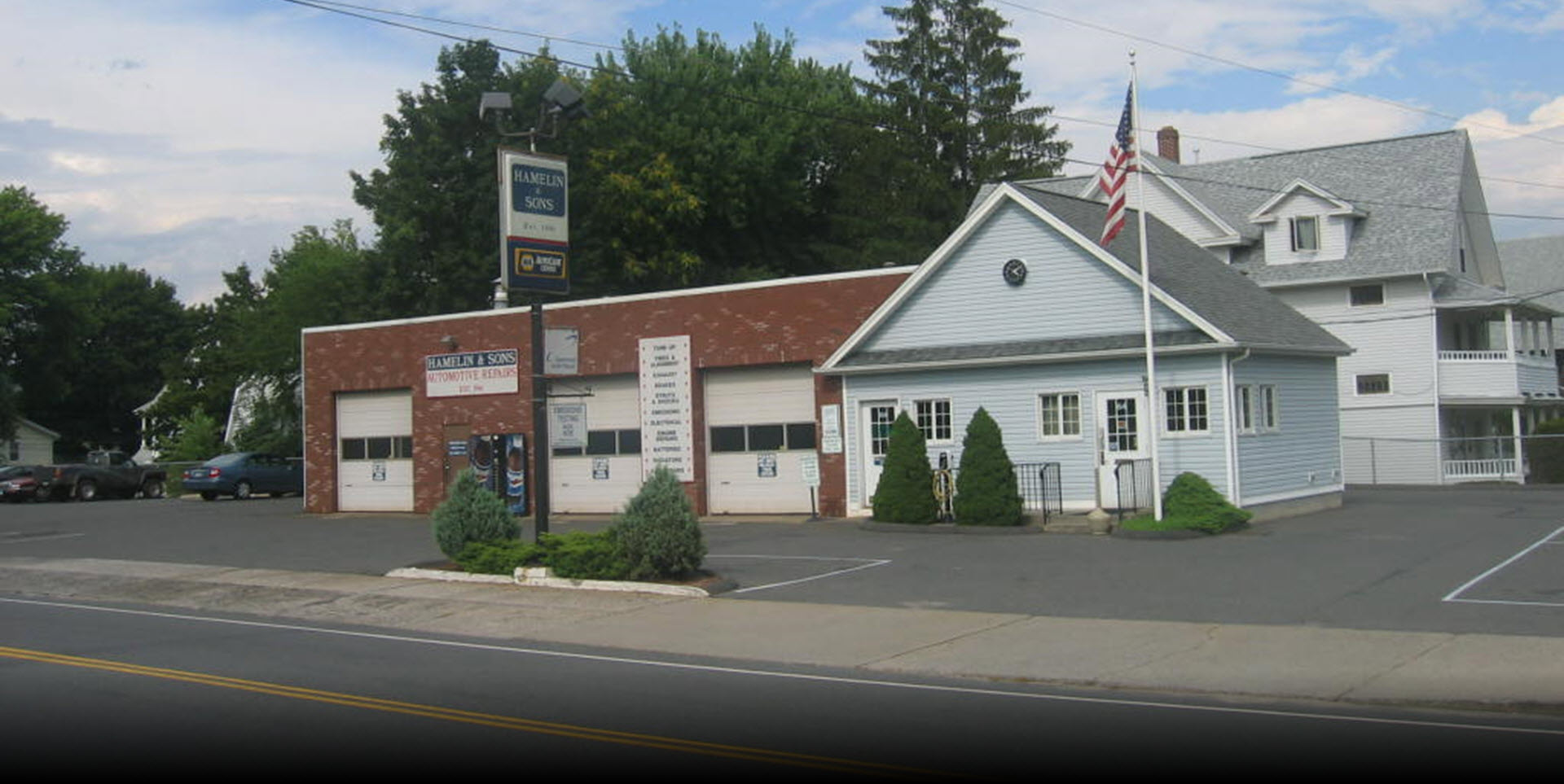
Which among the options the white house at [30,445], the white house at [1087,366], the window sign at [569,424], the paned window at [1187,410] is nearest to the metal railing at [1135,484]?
the white house at [1087,366]

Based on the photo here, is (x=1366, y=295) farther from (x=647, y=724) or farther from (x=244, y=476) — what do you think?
(x=244, y=476)

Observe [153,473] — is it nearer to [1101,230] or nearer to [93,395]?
[1101,230]

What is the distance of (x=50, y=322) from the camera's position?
7025 centimetres

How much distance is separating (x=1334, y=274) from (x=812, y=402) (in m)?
19.6

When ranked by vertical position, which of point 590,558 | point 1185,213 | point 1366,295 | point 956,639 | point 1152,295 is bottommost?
point 956,639

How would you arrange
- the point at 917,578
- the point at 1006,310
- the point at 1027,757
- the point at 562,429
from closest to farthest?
1. the point at 1027,757
2. the point at 917,578
3. the point at 562,429
4. the point at 1006,310

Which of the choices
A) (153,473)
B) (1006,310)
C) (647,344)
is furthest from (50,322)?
(1006,310)

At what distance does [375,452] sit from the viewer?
3722 cm

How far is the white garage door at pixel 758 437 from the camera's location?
1182 inches

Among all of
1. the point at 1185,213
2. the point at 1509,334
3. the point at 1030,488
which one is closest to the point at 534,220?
the point at 1030,488

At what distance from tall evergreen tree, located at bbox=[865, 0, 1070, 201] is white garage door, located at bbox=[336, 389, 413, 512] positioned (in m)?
27.2

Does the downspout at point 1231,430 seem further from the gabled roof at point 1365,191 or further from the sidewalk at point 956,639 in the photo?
the gabled roof at point 1365,191

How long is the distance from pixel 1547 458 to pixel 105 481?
48175 millimetres

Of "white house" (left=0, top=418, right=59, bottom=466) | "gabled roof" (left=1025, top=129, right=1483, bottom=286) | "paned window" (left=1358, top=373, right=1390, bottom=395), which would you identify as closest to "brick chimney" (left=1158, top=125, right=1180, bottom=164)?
"gabled roof" (left=1025, top=129, right=1483, bottom=286)
